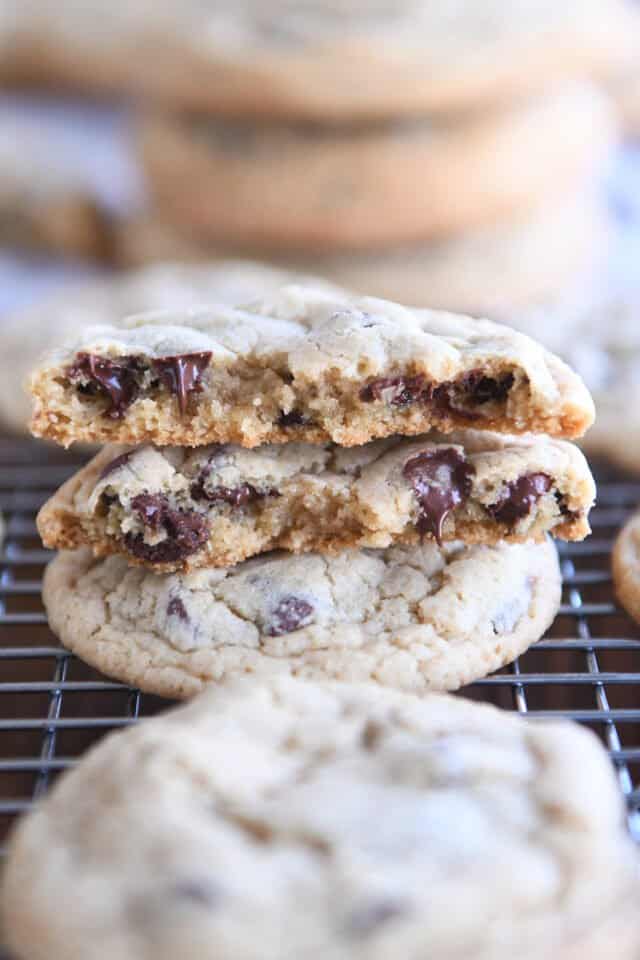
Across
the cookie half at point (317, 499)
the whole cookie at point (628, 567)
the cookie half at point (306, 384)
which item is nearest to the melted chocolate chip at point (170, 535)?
the cookie half at point (317, 499)

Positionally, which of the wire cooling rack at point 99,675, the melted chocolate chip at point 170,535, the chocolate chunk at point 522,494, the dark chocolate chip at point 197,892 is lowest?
the dark chocolate chip at point 197,892

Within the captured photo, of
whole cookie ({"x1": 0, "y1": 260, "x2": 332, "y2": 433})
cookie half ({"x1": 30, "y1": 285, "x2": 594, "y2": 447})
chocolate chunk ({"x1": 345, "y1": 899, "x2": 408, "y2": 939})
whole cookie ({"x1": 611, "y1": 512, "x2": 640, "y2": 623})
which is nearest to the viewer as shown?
chocolate chunk ({"x1": 345, "y1": 899, "x2": 408, "y2": 939})

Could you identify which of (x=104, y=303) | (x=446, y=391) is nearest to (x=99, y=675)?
(x=446, y=391)

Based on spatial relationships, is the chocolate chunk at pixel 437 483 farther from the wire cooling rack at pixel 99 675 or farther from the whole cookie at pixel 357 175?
the whole cookie at pixel 357 175

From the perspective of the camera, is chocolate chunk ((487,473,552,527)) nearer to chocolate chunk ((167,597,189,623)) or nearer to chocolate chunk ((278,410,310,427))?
chocolate chunk ((278,410,310,427))

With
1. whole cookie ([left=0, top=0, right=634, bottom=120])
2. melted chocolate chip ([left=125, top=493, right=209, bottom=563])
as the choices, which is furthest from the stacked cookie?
whole cookie ([left=0, top=0, right=634, bottom=120])
